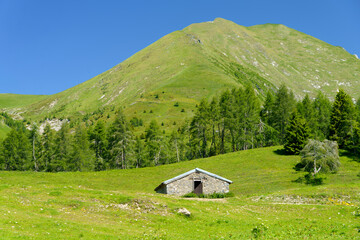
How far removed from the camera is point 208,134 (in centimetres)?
9156

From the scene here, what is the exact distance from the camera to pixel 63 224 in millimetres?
22031

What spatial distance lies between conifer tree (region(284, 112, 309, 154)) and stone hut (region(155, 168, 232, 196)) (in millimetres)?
30751

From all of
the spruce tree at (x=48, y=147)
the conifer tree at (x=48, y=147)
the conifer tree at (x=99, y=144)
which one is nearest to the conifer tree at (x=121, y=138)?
the conifer tree at (x=99, y=144)

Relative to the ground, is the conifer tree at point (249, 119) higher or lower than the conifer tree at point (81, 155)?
higher

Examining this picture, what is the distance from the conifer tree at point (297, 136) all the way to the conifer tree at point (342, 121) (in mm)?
9438

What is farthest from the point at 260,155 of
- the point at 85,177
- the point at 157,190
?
the point at 85,177

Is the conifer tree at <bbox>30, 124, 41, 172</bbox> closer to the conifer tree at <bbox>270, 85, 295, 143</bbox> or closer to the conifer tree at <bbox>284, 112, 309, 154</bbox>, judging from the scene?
the conifer tree at <bbox>284, 112, 309, 154</bbox>

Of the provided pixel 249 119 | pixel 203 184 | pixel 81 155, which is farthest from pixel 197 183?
pixel 81 155

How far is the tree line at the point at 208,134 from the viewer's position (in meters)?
78.2

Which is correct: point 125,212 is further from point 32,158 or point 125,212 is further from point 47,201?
point 32,158

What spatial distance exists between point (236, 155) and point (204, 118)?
45.2 ft

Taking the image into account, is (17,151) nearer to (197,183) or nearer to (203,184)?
(197,183)

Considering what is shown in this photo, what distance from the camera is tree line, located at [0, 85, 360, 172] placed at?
7819 cm

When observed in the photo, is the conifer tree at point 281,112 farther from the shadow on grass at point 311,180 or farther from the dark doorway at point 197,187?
the dark doorway at point 197,187
